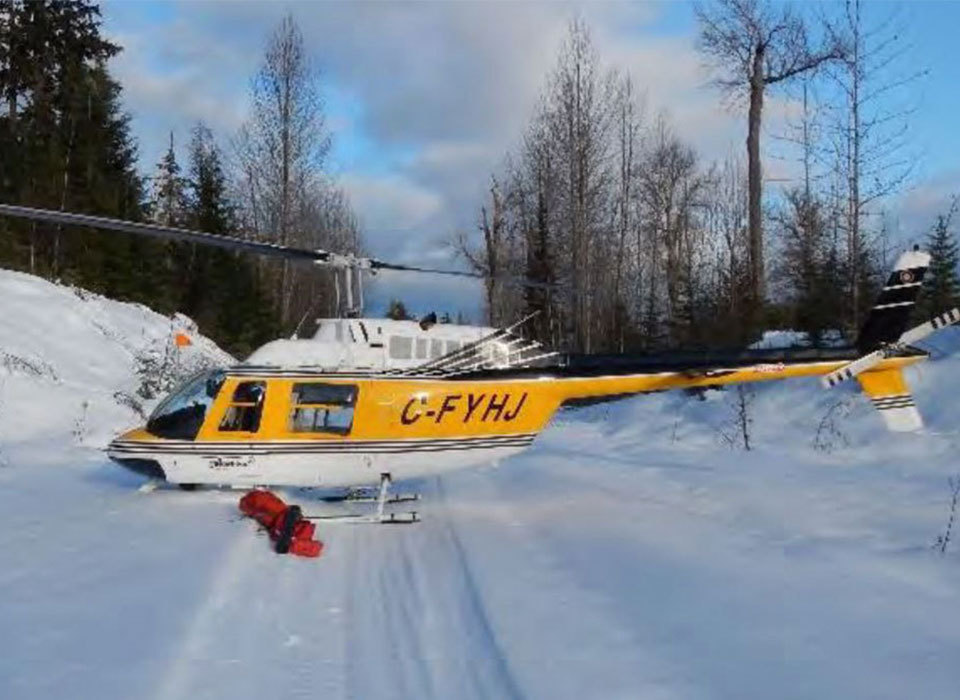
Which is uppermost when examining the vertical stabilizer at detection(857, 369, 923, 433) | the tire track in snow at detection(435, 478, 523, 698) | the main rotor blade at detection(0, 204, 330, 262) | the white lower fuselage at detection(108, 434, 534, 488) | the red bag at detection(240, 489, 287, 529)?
the main rotor blade at detection(0, 204, 330, 262)

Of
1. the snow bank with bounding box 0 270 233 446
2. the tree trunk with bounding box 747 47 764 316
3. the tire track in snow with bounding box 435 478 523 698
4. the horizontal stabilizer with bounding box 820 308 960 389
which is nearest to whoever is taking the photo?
the tire track in snow with bounding box 435 478 523 698

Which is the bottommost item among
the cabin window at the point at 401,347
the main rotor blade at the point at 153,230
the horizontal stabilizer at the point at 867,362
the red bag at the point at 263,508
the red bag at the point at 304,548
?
the red bag at the point at 304,548

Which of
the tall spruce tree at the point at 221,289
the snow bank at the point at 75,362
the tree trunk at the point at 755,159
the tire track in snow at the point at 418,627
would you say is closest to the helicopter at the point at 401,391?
the tire track in snow at the point at 418,627

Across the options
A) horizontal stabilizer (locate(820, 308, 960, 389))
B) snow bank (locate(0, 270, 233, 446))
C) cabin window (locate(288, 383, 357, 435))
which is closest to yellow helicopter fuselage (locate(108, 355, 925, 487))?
cabin window (locate(288, 383, 357, 435))

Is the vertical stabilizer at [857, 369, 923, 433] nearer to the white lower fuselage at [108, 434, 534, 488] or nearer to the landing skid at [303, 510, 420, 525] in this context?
the white lower fuselage at [108, 434, 534, 488]

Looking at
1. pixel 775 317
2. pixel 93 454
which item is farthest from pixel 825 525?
pixel 775 317

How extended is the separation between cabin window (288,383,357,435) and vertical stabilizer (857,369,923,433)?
5.72 m

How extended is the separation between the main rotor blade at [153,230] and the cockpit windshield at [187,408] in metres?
2.00

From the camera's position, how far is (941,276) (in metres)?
19.8

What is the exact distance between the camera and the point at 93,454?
12883mm

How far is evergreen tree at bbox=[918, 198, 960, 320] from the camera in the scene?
60.6ft

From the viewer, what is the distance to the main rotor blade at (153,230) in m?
7.55

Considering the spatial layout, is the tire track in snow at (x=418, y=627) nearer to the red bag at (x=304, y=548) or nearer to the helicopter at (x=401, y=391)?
the red bag at (x=304, y=548)

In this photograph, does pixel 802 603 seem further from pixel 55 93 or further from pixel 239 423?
pixel 55 93
